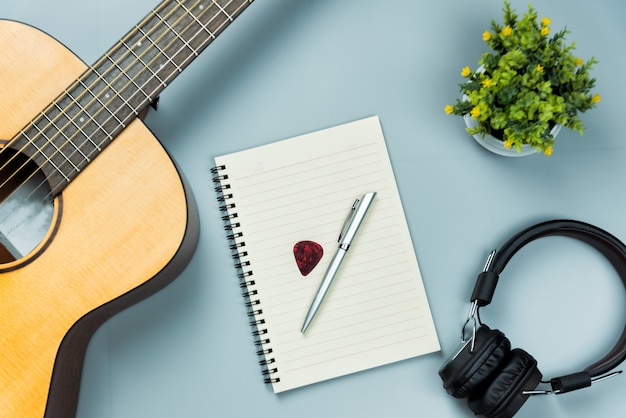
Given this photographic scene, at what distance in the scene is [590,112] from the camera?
94 centimetres

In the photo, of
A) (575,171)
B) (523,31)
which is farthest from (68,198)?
(575,171)

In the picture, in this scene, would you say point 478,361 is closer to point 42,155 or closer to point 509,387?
point 509,387

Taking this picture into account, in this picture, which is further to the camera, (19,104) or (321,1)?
(321,1)

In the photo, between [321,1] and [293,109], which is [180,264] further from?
[321,1]

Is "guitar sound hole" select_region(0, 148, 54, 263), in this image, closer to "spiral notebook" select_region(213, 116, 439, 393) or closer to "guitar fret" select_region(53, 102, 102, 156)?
"guitar fret" select_region(53, 102, 102, 156)

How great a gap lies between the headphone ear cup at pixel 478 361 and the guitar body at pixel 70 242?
420mm

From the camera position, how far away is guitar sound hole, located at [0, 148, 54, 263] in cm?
81

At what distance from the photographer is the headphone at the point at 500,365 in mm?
804

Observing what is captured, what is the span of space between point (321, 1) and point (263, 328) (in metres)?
0.53

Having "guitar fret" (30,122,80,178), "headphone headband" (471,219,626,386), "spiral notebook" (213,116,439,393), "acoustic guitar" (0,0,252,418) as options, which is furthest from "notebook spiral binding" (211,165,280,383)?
"headphone headband" (471,219,626,386)

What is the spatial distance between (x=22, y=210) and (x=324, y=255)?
44cm

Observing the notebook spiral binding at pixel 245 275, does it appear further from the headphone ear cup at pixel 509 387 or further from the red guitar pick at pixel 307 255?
the headphone ear cup at pixel 509 387

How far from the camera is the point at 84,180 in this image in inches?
30.4

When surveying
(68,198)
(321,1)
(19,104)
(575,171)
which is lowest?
(575,171)
